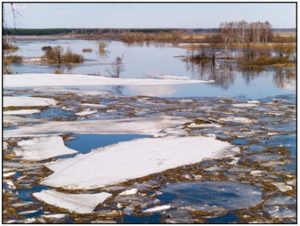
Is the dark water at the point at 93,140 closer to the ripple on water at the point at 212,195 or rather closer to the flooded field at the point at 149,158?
the flooded field at the point at 149,158

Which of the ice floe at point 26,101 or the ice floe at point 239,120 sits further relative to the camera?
the ice floe at point 26,101

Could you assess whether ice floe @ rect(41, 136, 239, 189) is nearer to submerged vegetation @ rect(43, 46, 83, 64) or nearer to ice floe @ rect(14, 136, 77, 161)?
ice floe @ rect(14, 136, 77, 161)

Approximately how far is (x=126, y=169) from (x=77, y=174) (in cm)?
62

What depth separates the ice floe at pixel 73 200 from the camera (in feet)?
14.7

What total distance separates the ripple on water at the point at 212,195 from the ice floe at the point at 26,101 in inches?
253

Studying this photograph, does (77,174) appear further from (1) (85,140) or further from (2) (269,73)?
(2) (269,73)

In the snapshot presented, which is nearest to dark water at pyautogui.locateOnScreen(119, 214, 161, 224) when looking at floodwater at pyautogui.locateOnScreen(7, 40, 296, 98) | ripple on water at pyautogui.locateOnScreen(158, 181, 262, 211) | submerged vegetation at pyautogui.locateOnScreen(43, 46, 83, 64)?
ripple on water at pyautogui.locateOnScreen(158, 181, 262, 211)

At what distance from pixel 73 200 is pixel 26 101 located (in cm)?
694

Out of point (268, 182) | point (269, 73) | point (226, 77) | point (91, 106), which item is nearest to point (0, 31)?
point (268, 182)

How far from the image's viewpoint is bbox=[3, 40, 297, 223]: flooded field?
449 cm

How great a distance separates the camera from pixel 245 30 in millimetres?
45125

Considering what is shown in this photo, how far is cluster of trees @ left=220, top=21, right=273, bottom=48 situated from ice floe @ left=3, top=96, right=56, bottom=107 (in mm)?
31390

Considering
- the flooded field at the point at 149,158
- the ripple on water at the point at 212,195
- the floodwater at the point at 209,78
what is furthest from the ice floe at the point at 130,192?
the floodwater at the point at 209,78

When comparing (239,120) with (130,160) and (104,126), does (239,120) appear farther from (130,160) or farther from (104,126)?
(130,160)
